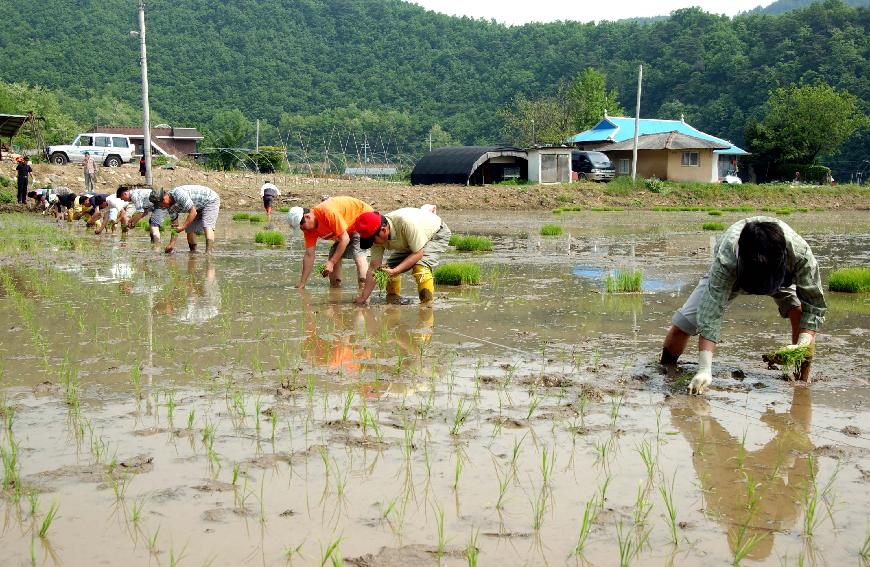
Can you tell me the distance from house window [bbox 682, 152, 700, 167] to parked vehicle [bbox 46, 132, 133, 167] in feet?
83.8

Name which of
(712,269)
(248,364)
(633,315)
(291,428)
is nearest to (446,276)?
(633,315)

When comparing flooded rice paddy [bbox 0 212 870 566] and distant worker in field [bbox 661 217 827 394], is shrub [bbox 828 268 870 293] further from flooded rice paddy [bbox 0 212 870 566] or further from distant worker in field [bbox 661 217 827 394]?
distant worker in field [bbox 661 217 827 394]

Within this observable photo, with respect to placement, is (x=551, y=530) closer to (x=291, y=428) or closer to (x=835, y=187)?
(x=291, y=428)

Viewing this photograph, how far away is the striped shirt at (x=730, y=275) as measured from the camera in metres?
5.11

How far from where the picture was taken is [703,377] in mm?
5074

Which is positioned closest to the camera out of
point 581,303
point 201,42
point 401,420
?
point 401,420

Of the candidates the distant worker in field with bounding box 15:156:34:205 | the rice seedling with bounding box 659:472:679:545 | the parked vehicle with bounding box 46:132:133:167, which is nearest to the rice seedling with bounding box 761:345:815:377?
the rice seedling with bounding box 659:472:679:545

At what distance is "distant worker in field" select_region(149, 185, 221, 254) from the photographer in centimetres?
1294

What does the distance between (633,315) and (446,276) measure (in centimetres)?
262

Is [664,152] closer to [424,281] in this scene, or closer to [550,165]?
[550,165]

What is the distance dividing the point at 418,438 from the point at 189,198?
963 cm

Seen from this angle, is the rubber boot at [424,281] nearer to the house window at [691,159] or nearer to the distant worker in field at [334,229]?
the distant worker in field at [334,229]

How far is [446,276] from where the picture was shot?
32.9 feet

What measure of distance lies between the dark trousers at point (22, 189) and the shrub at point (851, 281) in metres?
22.5
